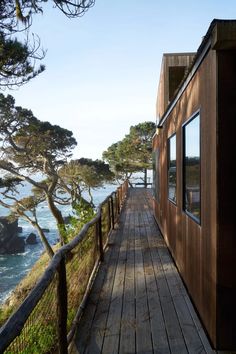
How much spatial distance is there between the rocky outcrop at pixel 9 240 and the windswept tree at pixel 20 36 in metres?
32.6

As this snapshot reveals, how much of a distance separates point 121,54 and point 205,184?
30.7 feet

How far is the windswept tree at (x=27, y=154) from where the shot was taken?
19000 mm

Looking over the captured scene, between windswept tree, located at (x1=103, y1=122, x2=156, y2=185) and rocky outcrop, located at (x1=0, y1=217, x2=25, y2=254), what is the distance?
1569 cm

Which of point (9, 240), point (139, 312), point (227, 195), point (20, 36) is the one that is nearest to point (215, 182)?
point (227, 195)

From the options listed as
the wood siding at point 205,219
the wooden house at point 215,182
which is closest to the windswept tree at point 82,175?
the wood siding at point 205,219

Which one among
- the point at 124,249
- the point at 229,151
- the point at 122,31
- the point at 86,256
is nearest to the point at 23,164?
the point at 122,31

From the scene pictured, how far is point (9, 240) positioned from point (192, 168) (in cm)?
4408

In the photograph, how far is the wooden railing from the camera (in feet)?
6.51

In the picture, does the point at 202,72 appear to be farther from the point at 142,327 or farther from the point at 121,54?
the point at 121,54

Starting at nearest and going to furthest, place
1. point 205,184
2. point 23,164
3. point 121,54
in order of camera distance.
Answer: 1. point 205,184
2. point 121,54
3. point 23,164

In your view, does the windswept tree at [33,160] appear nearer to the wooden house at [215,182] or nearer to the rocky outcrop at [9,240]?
the wooden house at [215,182]

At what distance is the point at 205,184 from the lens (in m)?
3.63

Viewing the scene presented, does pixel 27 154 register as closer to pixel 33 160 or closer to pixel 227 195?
pixel 33 160

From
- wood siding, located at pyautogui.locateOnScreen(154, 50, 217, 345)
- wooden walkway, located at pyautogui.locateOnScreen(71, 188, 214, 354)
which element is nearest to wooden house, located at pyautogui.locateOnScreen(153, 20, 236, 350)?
wood siding, located at pyautogui.locateOnScreen(154, 50, 217, 345)
